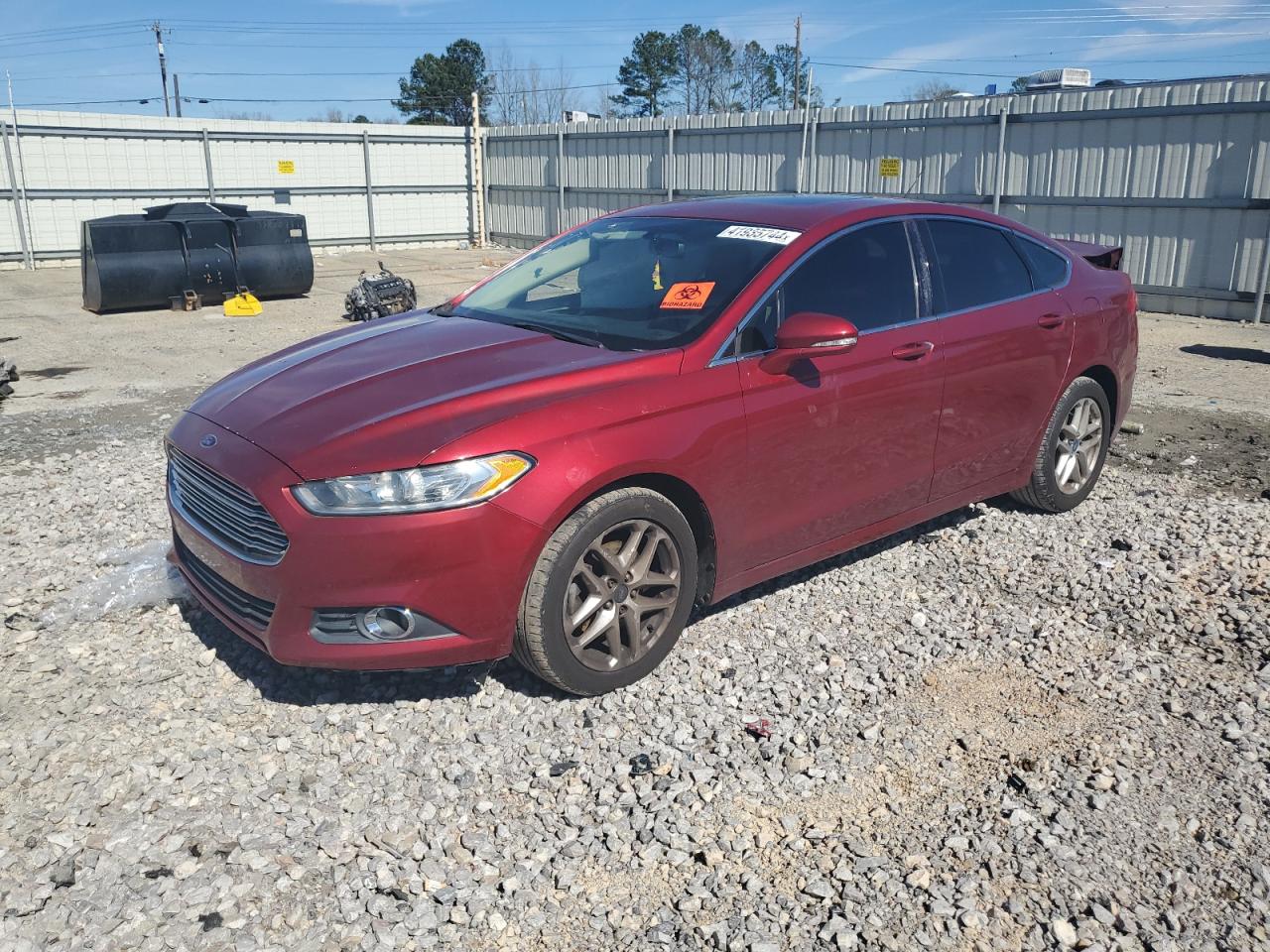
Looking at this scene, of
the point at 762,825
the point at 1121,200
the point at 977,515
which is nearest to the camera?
the point at 762,825

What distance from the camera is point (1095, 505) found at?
6020mm

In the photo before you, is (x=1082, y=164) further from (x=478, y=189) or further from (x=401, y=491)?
(x=478, y=189)

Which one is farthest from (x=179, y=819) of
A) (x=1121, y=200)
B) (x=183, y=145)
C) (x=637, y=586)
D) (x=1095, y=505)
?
(x=183, y=145)

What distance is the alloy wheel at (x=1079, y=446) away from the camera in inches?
224

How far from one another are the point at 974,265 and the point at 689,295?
5.50 feet

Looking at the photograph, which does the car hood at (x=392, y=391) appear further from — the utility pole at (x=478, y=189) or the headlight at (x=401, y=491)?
the utility pole at (x=478, y=189)

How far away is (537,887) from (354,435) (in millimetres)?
1550

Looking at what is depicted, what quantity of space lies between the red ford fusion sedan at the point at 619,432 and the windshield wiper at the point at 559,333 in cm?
2

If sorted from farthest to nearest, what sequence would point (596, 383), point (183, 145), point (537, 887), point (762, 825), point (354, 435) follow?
point (183, 145) → point (596, 383) → point (354, 435) → point (762, 825) → point (537, 887)

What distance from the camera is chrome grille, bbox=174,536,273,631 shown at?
3595 mm

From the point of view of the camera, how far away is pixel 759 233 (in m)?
4.47

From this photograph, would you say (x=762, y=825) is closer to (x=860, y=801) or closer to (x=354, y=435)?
(x=860, y=801)

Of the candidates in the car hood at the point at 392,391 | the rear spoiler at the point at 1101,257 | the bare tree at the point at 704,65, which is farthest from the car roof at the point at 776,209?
the bare tree at the point at 704,65

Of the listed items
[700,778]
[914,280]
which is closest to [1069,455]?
[914,280]
